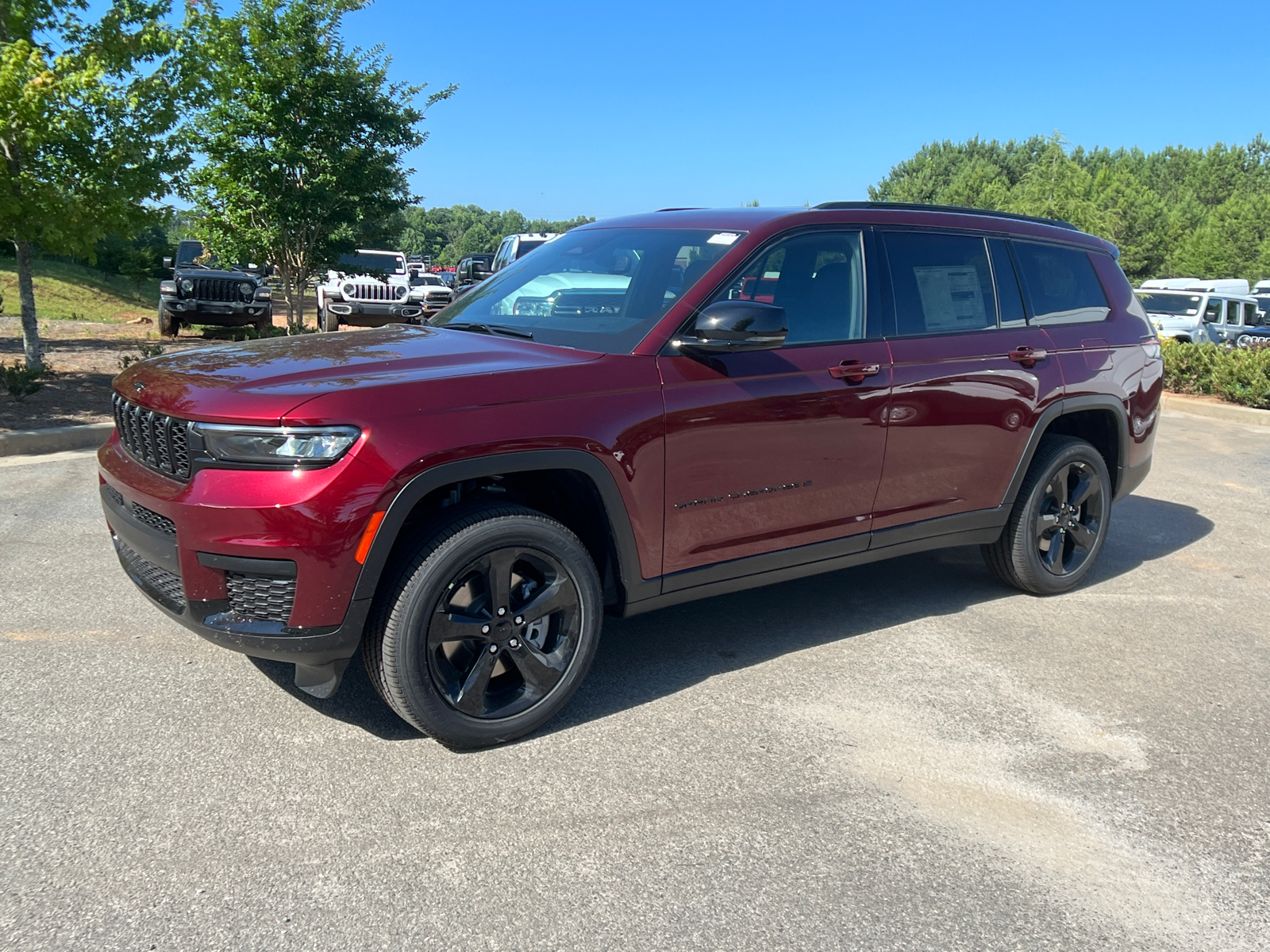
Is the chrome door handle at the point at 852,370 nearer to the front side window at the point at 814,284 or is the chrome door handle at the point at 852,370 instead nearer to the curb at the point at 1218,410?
the front side window at the point at 814,284

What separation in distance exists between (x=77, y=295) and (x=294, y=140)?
43.8 ft

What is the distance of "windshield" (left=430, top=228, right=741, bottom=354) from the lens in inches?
151

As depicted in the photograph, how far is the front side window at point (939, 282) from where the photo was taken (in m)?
4.39

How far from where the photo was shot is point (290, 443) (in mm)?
2947

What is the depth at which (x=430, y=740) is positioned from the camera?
3449 mm

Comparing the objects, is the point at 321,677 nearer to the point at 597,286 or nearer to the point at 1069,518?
the point at 597,286

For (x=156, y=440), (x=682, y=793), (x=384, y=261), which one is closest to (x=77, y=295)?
(x=384, y=261)

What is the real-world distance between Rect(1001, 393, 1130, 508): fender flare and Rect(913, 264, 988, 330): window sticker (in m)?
0.60

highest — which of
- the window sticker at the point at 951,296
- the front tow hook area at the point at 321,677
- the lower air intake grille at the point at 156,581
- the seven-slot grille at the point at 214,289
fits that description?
the seven-slot grille at the point at 214,289

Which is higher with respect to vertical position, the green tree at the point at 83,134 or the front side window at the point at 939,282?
the green tree at the point at 83,134

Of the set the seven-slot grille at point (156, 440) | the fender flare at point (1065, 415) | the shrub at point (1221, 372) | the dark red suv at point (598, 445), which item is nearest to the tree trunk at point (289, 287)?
the dark red suv at point (598, 445)

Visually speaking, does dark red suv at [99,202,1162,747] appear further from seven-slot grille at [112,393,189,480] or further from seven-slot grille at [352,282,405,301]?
seven-slot grille at [352,282,405,301]

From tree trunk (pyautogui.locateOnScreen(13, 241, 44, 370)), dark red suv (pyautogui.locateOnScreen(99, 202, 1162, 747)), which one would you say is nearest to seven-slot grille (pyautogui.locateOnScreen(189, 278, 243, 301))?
tree trunk (pyautogui.locateOnScreen(13, 241, 44, 370))

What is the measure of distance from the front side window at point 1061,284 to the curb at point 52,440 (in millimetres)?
6622
